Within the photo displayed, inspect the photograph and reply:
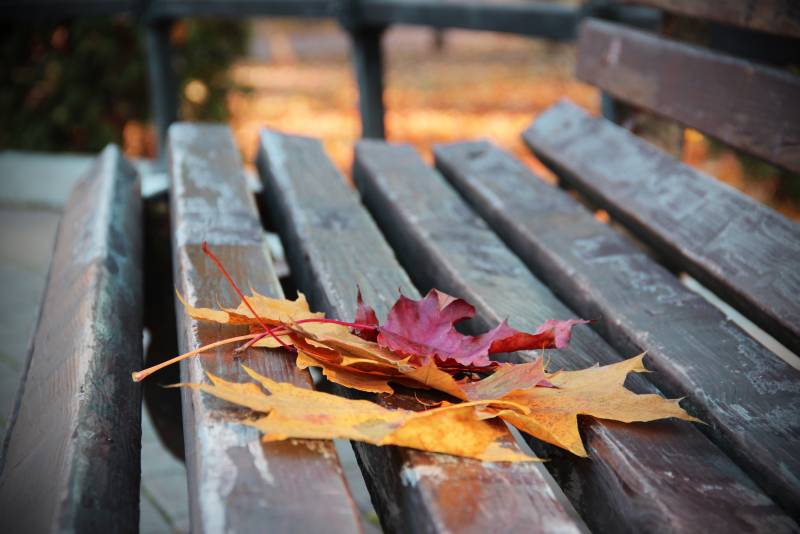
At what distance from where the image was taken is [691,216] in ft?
4.37

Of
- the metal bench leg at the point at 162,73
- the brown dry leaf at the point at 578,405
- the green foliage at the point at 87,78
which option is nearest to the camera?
the brown dry leaf at the point at 578,405

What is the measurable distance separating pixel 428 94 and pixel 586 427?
837cm

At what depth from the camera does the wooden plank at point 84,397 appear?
2.42 ft

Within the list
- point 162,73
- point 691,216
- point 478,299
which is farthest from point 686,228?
point 162,73

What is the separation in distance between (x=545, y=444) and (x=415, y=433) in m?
0.21

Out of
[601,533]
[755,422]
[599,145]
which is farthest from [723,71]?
[601,533]

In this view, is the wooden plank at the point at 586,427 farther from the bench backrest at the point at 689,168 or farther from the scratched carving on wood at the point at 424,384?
the bench backrest at the point at 689,168

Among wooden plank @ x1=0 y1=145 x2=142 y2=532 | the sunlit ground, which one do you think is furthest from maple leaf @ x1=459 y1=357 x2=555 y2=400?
→ the sunlit ground

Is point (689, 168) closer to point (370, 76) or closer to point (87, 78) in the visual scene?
point (370, 76)

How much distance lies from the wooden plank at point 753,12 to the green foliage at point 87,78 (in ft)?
12.6

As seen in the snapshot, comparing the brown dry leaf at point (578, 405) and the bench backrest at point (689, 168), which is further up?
the bench backrest at point (689, 168)

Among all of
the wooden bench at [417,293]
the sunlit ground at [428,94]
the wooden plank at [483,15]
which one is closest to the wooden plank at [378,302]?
the wooden bench at [417,293]

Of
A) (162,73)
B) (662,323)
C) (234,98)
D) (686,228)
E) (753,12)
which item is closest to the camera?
(662,323)

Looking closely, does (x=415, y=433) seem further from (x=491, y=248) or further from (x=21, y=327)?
(x=21, y=327)
